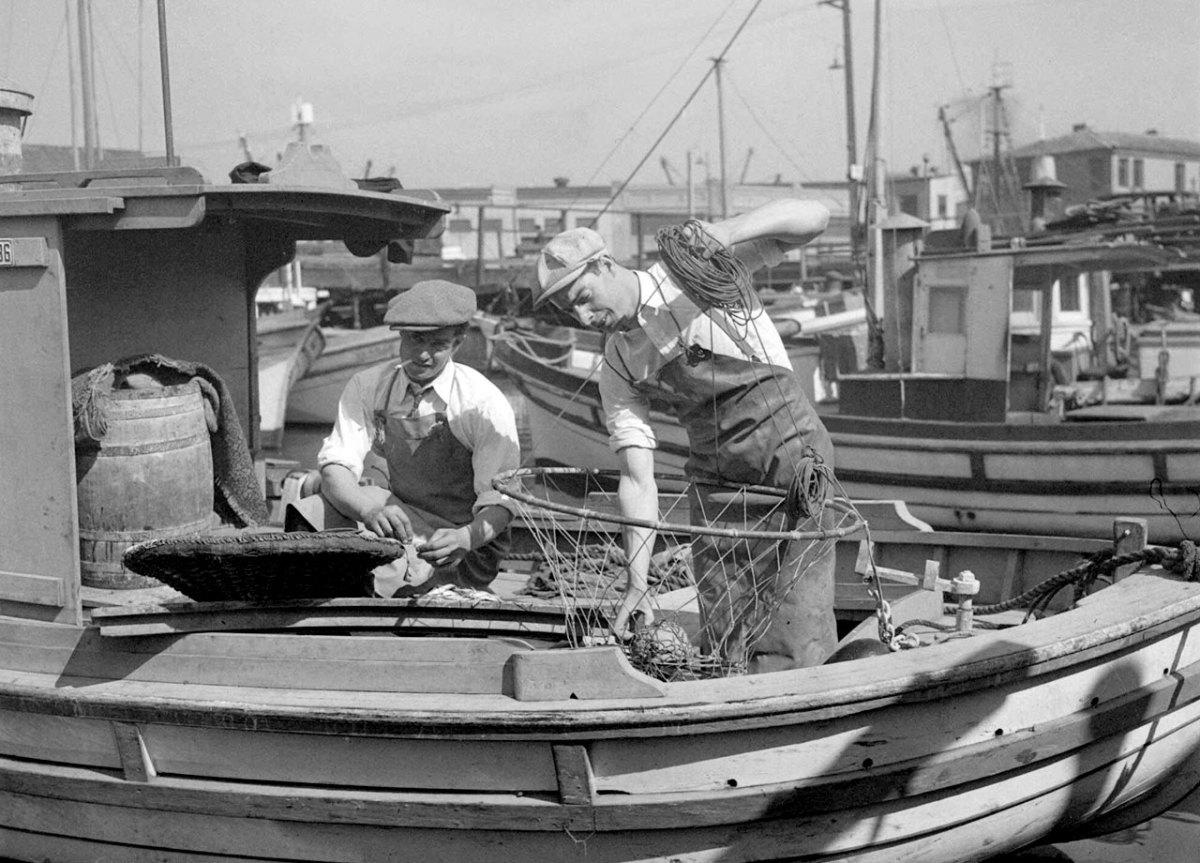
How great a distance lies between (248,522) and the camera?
220 inches

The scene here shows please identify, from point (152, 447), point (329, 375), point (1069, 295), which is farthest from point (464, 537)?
point (329, 375)

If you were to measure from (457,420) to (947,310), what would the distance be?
29.8 ft

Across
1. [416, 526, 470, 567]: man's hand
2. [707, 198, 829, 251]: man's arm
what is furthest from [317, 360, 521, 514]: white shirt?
[707, 198, 829, 251]: man's arm

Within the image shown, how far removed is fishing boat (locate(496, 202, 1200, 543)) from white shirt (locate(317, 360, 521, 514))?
489cm

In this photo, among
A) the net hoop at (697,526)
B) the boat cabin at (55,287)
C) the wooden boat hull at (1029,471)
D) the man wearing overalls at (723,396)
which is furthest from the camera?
the wooden boat hull at (1029,471)

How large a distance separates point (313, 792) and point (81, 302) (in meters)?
3.50

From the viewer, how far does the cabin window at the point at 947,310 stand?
12.6m

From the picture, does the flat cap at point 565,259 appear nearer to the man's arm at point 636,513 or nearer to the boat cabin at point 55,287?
the man's arm at point 636,513

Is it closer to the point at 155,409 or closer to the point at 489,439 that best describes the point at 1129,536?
the point at 489,439

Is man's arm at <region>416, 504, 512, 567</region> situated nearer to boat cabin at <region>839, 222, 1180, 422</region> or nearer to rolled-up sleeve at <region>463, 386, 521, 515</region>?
rolled-up sleeve at <region>463, 386, 521, 515</region>

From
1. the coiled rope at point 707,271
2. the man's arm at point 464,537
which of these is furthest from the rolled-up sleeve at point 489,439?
the coiled rope at point 707,271

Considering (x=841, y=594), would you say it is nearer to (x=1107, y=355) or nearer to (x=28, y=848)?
(x=28, y=848)

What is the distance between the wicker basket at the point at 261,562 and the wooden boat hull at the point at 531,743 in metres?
0.12

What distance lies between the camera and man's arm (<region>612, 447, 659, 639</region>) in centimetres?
402
